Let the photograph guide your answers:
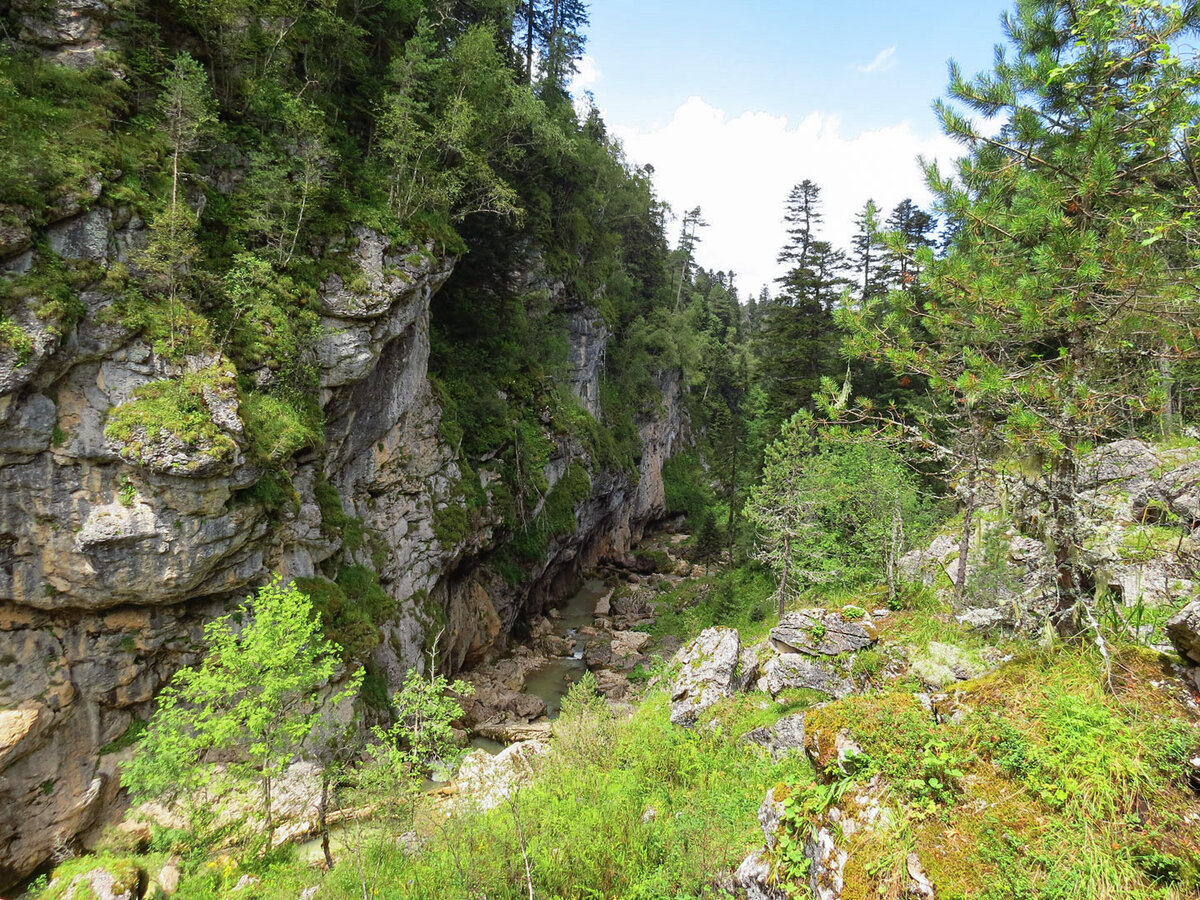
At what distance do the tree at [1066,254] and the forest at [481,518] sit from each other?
50mm

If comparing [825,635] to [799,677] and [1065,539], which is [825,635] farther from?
[1065,539]

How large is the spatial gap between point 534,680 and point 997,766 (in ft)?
61.4

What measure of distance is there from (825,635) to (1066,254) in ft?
28.4

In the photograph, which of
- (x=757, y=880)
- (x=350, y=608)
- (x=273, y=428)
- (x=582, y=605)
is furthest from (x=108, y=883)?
(x=582, y=605)

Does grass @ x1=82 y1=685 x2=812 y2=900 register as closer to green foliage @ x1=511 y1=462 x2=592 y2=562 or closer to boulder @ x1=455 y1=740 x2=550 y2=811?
boulder @ x1=455 y1=740 x2=550 y2=811

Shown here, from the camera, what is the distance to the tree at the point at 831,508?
50.4 feet

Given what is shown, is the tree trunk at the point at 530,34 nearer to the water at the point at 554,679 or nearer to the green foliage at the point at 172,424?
the green foliage at the point at 172,424

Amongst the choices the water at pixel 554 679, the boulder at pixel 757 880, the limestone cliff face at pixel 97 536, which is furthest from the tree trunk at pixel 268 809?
the water at pixel 554 679

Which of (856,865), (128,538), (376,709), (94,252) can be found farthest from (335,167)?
(856,865)

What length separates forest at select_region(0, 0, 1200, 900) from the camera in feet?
12.6

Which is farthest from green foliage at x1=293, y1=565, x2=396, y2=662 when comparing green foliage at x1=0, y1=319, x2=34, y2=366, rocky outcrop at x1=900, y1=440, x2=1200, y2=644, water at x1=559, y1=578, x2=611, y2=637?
rocky outcrop at x1=900, y1=440, x2=1200, y2=644

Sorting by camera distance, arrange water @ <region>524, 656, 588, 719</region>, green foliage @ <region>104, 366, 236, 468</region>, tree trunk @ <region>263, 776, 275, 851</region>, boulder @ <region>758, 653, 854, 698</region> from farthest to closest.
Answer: water @ <region>524, 656, 588, 719</region> < boulder @ <region>758, 653, 854, 698</region> < green foliage @ <region>104, 366, 236, 468</region> < tree trunk @ <region>263, 776, 275, 851</region>

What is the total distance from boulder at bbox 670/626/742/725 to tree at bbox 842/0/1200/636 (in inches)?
291

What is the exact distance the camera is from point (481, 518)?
63.7 feet
